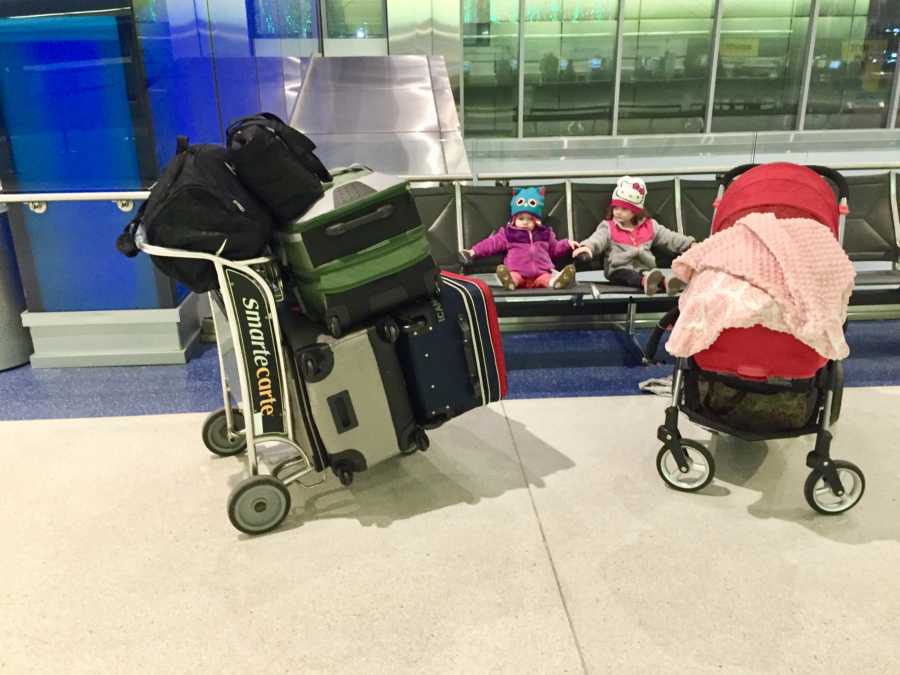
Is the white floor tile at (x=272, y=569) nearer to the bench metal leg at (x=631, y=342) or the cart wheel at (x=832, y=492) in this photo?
the cart wheel at (x=832, y=492)

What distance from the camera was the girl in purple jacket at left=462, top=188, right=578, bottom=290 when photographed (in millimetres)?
4245

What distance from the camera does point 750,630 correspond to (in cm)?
215

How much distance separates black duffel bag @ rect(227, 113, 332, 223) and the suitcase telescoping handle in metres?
0.14

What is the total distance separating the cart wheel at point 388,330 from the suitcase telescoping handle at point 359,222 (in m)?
0.37

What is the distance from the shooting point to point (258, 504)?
2.62 m

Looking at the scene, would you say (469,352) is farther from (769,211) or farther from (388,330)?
(769,211)

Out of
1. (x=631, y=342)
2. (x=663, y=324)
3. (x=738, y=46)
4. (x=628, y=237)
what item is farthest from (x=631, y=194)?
(x=738, y=46)

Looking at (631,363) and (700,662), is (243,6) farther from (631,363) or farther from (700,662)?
(700,662)

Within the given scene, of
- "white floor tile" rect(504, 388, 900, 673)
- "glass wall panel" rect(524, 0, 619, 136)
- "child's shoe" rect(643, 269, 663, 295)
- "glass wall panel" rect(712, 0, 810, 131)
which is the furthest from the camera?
"glass wall panel" rect(712, 0, 810, 131)

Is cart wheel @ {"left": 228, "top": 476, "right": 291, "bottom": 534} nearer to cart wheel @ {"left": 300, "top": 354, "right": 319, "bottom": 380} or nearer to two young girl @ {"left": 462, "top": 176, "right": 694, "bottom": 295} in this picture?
cart wheel @ {"left": 300, "top": 354, "right": 319, "bottom": 380}

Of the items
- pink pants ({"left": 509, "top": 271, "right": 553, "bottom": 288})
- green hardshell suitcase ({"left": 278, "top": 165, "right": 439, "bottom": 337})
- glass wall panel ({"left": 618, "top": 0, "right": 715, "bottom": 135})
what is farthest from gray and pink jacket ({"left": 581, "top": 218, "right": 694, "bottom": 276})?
glass wall panel ({"left": 618, "top": 0, "right": 715, "bottom": 135})

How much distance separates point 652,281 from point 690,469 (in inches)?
54.0

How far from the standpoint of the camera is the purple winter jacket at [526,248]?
429 centimetres

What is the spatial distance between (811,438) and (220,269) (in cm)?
273
